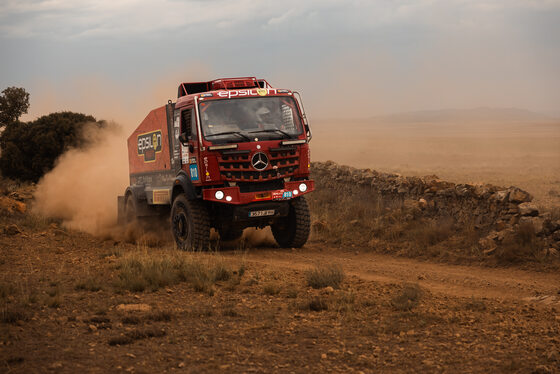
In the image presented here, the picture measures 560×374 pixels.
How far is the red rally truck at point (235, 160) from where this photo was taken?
41.7 feet

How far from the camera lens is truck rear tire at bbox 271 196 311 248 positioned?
1410 centimetres

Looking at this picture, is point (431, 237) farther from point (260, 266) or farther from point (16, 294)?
point (16, 294)

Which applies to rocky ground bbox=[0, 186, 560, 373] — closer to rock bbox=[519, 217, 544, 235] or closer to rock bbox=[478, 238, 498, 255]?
rock bbox=[478, 238, 498, 255]

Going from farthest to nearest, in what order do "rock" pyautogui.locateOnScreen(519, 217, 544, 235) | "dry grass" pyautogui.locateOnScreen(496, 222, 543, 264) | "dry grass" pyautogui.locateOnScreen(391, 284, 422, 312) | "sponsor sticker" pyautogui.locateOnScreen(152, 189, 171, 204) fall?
1. "sponsor sticker" pyautogui.locateOnScreen(152, 189, 171, 204)
2. "rock" pyautogui.locateOnScreen(519, 217, 544, 235)
3. "dry grass" pyautogui.locateOnScreen(496, 222, 543, 264)
4. "dry grass" pyautogui.locateOnScreen(391, 284, 422, 312)

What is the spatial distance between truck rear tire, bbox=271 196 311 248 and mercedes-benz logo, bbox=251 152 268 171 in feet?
5.11

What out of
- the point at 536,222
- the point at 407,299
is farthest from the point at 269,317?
the point at 536,222

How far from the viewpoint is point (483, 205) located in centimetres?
1362

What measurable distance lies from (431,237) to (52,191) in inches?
573

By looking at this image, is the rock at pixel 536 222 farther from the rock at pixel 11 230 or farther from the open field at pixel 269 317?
the rock at pixel 11 230

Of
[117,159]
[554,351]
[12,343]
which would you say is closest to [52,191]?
[117,159]

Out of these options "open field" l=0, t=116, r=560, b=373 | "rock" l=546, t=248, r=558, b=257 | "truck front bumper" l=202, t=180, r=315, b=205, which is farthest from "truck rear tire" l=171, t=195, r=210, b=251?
"rock" l=546, t=248, r=558, b=257

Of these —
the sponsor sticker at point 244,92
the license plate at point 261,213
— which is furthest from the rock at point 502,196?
the sponsor sticker at point 244,92

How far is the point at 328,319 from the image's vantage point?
8078 millimetres

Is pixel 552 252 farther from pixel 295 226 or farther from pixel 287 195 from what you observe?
pixel 295 226
